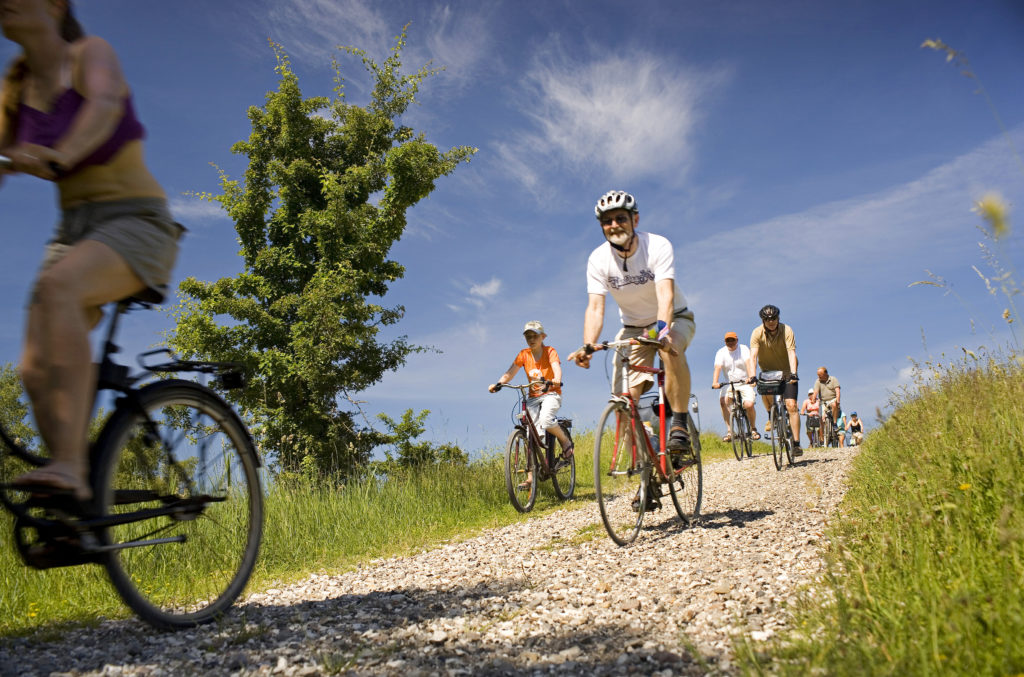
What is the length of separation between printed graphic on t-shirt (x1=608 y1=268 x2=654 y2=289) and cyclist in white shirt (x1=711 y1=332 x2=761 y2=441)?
8.49 metres

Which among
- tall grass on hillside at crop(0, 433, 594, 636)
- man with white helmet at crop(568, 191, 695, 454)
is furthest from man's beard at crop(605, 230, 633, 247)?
tall grass on hillside at crop(0, 433, 594, 636)

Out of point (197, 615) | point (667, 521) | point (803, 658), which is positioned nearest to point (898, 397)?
point (667, 521)

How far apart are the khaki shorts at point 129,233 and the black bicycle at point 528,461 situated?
5855mm

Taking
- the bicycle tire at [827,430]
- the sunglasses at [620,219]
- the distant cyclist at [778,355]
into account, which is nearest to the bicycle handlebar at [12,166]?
the sunglasses at [620,219]

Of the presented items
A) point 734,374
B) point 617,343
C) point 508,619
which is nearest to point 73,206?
point 508,619

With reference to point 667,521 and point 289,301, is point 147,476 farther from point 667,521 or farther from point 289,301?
point 289,301

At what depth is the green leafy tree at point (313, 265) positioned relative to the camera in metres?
15.7

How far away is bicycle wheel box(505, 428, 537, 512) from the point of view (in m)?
8.45

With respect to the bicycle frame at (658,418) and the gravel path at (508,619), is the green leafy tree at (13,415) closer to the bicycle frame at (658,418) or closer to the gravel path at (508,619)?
the gravel path at (508,619)

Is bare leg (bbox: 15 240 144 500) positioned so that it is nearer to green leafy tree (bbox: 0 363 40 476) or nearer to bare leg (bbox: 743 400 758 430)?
green leafy tree (bbox: 0 363 40 476)

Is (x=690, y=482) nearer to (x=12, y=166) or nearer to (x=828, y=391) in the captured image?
(x=12, y=166)

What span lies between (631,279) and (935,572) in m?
3.24

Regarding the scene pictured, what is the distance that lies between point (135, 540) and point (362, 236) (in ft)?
45.6

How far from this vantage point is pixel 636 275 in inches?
217
